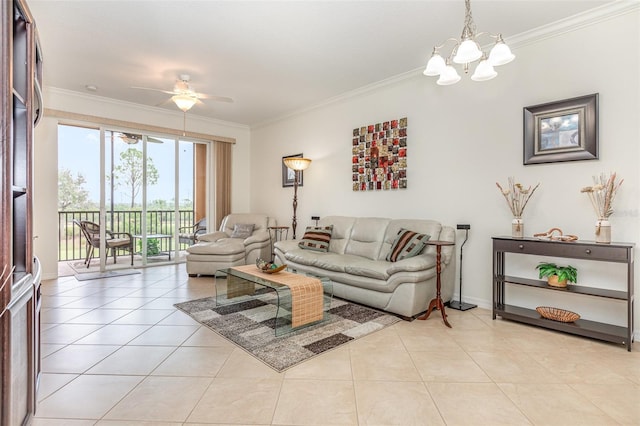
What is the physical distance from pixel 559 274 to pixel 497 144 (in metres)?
1.43

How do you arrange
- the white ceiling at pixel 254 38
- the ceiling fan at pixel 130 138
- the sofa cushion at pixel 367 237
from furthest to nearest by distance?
the ceiling fan at pixel 130 138 < the sofa cushion at pixel 367 237 < the white ceiling at pixel 254 38

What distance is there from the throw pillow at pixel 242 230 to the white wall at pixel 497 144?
4.91ft

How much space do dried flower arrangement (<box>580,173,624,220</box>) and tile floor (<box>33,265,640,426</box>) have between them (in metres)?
1.08

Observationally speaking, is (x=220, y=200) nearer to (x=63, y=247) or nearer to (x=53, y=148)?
(x=53, y=148)

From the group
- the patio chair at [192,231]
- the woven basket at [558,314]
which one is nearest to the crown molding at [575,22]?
the woven basket at [558,314]

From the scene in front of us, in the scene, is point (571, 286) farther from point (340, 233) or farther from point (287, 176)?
point (287, 176)

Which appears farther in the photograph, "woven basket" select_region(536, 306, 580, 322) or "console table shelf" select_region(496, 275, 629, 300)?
"woven basket" select_region(536, 306, 580, 322)

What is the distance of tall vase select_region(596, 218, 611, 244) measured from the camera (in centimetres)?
269

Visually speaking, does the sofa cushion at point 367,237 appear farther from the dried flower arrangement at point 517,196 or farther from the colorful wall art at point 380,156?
the dried flower arrangement at point 517,196

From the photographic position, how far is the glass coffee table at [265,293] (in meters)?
2.95

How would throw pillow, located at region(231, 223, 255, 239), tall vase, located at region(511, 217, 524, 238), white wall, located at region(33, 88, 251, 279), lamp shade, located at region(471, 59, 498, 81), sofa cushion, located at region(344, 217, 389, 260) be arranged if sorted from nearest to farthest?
1. lamp shade, located at region(471, 59, 498, 81)
2. tall vase, located at region(511, 217, 524, 238)
3. sofa cushion, located at region(344, 217, 389, 260)
4. white wall, located at region(33, 88, 251, 279)
5. throw pillow, located at region(231, 223, 255, 239)

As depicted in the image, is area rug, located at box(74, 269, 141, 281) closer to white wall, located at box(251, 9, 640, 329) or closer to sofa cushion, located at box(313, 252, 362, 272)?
sofa cushion, located at box(313, 252, 362, 272)

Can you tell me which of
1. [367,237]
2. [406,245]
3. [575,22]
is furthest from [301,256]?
[575,22]

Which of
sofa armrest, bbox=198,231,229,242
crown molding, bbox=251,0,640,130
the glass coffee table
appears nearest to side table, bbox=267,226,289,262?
sofa armrest, bbox=198,231,229,242
